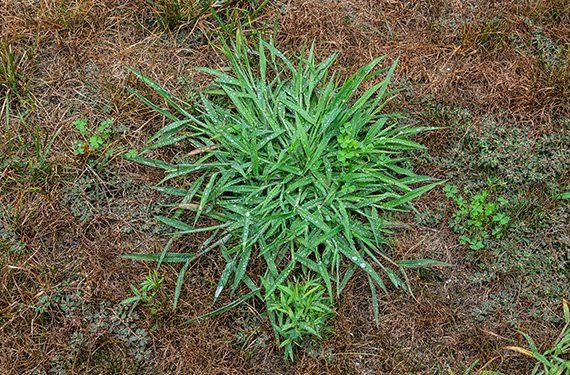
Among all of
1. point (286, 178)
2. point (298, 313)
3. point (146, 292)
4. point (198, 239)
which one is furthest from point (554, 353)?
point (146, 292)

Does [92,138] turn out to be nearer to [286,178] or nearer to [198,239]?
[198,239]

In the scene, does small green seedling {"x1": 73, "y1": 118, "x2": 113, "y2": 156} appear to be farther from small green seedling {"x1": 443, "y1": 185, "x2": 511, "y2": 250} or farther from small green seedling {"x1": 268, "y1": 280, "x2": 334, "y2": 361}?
small green seedling {"x1": 443, "y1": 185, "x2": 511, "y2": 250}

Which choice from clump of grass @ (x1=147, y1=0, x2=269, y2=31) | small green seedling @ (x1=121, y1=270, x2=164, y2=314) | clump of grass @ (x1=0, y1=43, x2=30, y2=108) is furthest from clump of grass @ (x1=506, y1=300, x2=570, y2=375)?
clump of grass @ (x1=0, y1=43, x2=30, y2=108)

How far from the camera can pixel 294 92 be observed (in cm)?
298

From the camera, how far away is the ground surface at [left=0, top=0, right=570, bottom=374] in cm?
274

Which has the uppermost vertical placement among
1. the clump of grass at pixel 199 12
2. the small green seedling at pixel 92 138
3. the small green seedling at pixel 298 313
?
the clump of grass at pixel 199 12

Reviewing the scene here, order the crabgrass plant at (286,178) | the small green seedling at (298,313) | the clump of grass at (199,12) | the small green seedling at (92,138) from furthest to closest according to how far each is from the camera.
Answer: the clump of grass at (199,12), the small green seedling at (92,138), the crabgrass plant at (286,178), the small green seedling at (298,313)

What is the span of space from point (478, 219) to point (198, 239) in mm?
1186

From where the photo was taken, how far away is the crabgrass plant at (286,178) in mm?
2789

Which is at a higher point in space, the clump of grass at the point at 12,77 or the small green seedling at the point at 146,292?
the clump of grass at the point at 12,77

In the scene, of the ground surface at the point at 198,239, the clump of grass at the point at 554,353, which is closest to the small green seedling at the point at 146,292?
the ground surface at the point at 198,239

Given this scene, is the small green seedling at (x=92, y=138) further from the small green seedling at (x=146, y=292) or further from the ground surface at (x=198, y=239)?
the small green seedling at (x=146, y=292)

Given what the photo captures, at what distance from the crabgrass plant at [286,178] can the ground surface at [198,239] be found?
9 cm

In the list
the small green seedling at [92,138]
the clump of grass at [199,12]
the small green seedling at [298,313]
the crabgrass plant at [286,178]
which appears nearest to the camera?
the small green seedling at [298,313]
